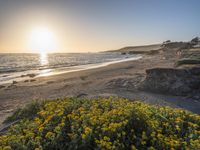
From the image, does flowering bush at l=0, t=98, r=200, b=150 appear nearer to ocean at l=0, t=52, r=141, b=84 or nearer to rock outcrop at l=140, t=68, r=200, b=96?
rock outcrop at l=140, t=68, r=200, b=96

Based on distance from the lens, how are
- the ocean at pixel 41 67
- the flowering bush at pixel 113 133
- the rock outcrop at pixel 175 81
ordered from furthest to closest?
1. the ocean at pixel 41 67
2. the rock outcrop at pixel 175 81
3. the flowering bush at pixel 113 133

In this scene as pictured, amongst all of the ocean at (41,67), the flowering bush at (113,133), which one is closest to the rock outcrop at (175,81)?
the flowering bush at (113,133)

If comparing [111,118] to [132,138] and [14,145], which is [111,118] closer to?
[132,138]

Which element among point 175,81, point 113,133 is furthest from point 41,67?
point 113,133

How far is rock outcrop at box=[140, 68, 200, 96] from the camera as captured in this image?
8.63 m

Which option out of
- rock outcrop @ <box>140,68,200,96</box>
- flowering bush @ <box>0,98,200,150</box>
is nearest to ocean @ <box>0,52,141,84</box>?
rock outcrop @ <box>140,68,200,96</box>

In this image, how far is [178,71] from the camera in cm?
897

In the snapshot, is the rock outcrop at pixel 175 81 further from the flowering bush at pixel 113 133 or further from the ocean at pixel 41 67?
the ocean at pixel 41 67

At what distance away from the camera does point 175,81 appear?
892 cm

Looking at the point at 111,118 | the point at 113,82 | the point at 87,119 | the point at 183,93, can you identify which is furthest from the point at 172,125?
the point at 113,82

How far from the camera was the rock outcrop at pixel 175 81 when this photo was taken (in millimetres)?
8633

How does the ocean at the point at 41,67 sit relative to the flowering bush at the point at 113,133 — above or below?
below

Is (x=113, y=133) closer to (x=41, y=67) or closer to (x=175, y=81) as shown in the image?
(x=175, y=81)

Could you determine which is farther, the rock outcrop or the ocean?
the ocean
